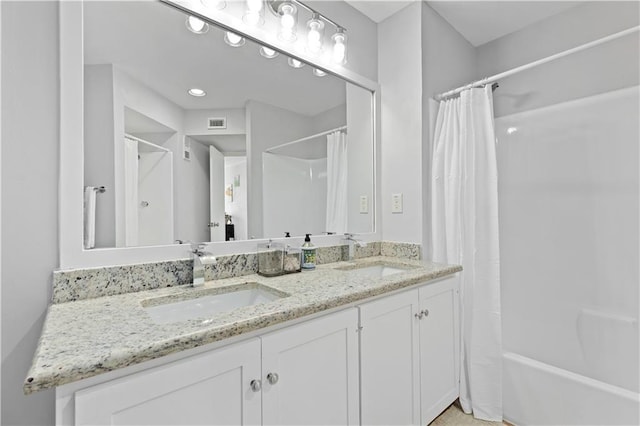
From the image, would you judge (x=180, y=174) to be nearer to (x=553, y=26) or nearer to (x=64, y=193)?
(x=64, y=193)

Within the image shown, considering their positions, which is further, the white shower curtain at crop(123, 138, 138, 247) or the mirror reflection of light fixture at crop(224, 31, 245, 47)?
the mirror reflection of light fixture at crop(224, 31, 245, 47)

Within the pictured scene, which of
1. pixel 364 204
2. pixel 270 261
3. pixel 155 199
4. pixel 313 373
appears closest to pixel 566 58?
pixel 364 204

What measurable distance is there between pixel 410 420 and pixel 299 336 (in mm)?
859

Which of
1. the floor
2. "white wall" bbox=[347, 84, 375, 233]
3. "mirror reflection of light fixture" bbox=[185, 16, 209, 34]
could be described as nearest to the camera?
"mirror reflection of light fixture" bbox=[185, 16, 209, 34]

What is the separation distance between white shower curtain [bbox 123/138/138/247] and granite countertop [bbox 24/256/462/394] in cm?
23

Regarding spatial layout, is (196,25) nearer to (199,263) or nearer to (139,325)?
(199,263)

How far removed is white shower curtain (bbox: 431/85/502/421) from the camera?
172 cm

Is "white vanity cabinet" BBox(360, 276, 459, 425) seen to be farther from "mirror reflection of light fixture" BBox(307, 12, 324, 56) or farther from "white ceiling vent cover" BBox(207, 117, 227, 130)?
"mirror reflection of light fixture" BBox(307, 12, 324, 56)

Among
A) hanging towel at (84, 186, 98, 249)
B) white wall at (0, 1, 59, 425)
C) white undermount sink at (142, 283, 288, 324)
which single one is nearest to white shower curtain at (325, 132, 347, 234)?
white undermount sink at (142, 283, 288, 324)

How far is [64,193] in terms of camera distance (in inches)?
39.2

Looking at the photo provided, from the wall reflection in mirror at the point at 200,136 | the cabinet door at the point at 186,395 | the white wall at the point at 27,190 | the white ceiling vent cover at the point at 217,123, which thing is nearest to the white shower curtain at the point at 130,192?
the wall reflection in mirror at the point at 200,136

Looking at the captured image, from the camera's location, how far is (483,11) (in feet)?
6.55

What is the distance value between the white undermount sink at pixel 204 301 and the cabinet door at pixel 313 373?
190 millimetres

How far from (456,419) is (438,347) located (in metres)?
0.50
